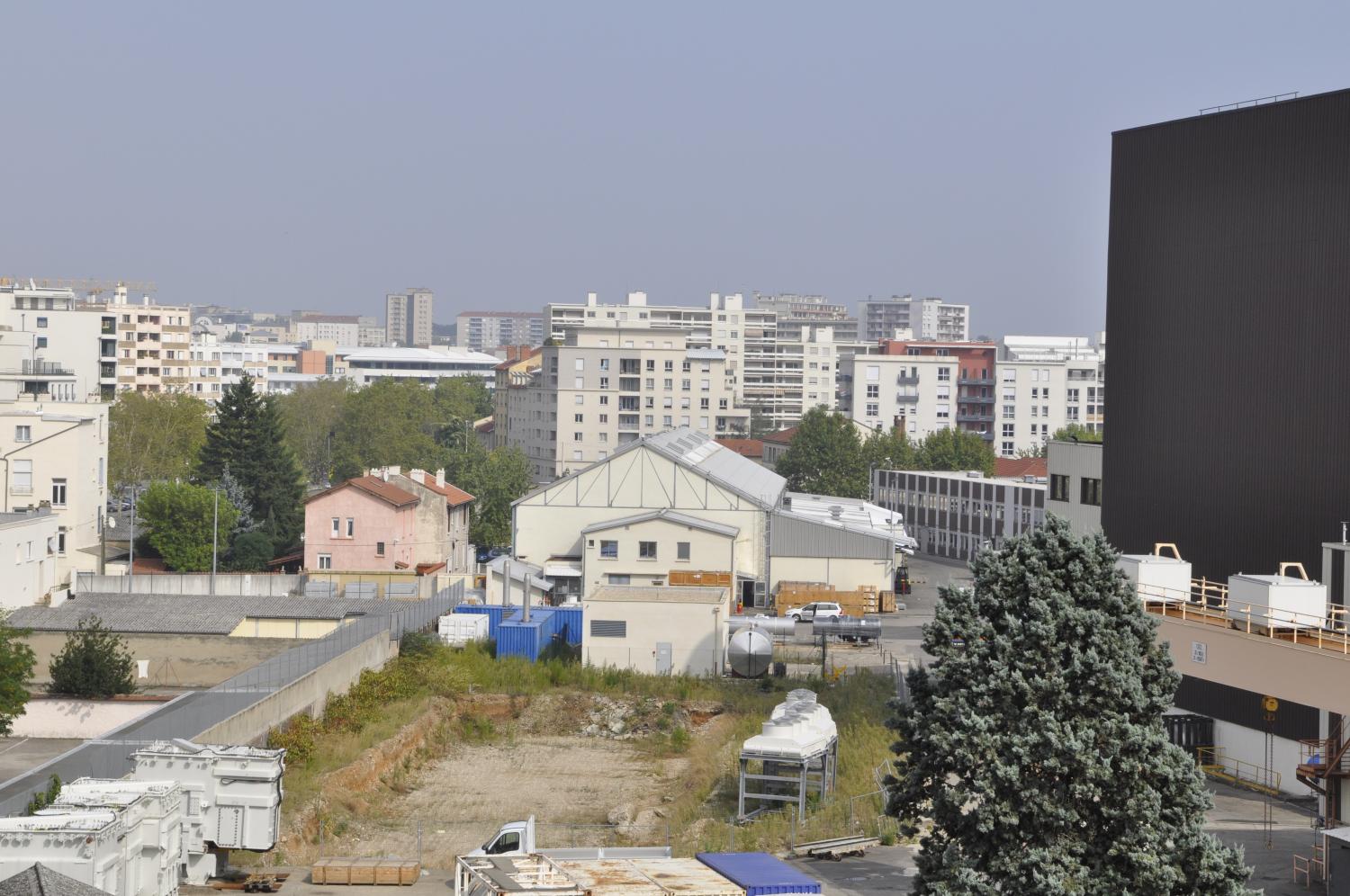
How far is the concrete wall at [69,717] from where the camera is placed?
3253 centimetres

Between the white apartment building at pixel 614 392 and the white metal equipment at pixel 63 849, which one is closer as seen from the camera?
the white metal equipment at pixel 63 849

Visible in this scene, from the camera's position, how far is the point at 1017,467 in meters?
95.6

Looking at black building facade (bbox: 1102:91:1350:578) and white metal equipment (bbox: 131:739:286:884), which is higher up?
black building facade (bbox: 1102:91:1350:578)

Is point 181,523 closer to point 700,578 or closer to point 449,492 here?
point 449,492

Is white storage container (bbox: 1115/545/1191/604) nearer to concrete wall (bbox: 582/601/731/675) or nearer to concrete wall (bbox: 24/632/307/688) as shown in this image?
concrete wall (bbox: 582/601/731/675)

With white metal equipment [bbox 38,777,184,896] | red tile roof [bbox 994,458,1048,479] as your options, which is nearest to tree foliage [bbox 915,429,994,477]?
red tile roof [bbox 994,458,1048,479]

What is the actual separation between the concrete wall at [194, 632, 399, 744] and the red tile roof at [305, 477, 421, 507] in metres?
16.3

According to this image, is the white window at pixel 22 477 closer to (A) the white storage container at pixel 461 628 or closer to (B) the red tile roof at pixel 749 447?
(A) the white storage container at pixel 461 628

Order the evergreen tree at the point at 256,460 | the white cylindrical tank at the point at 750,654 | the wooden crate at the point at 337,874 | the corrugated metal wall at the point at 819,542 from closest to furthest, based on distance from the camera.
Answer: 1. the wooden crate at the point at 337,874
2. the white cylindrical tank at the point at 750,654
3. the corrugated metal wall at the point at 819,542
4. the evergreen tree at the point at 256,460

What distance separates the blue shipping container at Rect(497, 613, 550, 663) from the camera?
3922cm

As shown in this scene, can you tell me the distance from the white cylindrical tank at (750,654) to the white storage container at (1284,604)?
53.1ft

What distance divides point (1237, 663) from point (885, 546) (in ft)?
102

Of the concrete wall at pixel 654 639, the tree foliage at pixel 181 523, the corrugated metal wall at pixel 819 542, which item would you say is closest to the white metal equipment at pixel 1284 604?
the concrete wall at pixel 654 639

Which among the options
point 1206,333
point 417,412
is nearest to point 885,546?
point 1206,333
